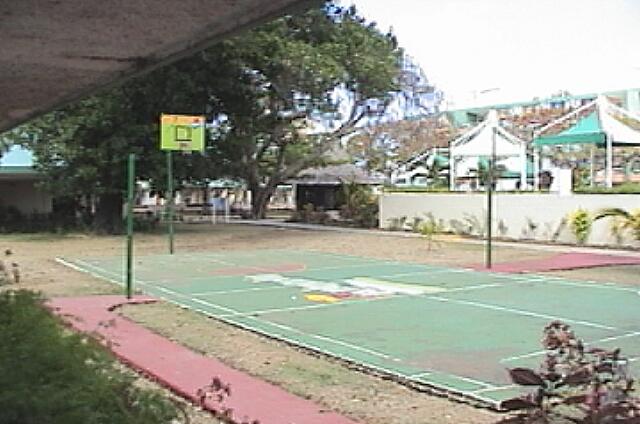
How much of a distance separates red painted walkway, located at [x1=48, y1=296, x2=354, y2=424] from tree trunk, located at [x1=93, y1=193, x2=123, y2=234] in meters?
18.5

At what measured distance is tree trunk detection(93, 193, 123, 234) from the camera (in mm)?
29594

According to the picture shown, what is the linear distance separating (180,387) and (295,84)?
23.0m

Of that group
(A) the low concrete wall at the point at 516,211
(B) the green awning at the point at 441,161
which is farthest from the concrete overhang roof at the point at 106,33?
(B) the green awning at the point at 441,161

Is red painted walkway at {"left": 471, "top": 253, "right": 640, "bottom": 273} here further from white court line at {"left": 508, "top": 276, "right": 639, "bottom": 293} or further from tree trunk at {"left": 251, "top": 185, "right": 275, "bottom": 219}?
A: tree trunk at {"left": 251, "top": 185, "right": 275, "bottom": 219}

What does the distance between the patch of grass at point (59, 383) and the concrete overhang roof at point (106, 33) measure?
1.55 m

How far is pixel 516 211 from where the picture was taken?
26.4 meters

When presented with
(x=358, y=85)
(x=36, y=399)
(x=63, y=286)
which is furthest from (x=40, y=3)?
(x=358, y=85)

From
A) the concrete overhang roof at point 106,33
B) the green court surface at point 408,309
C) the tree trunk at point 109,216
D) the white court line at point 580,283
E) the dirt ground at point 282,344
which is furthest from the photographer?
the tree trunk at point 109,216

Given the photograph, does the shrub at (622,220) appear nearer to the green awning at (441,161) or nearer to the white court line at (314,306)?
the white court line at (314,306)

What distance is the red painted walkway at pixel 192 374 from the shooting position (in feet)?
20.4

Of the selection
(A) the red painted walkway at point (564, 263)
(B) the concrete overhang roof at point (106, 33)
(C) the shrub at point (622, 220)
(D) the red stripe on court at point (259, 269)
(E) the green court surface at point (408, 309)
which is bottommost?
(E) the green court surface at point (408, 309)

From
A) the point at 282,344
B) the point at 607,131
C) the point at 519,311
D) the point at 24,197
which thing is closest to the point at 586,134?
the point at 607,131

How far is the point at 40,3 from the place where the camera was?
3113 millimetres

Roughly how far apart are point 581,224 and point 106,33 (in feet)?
72.4
